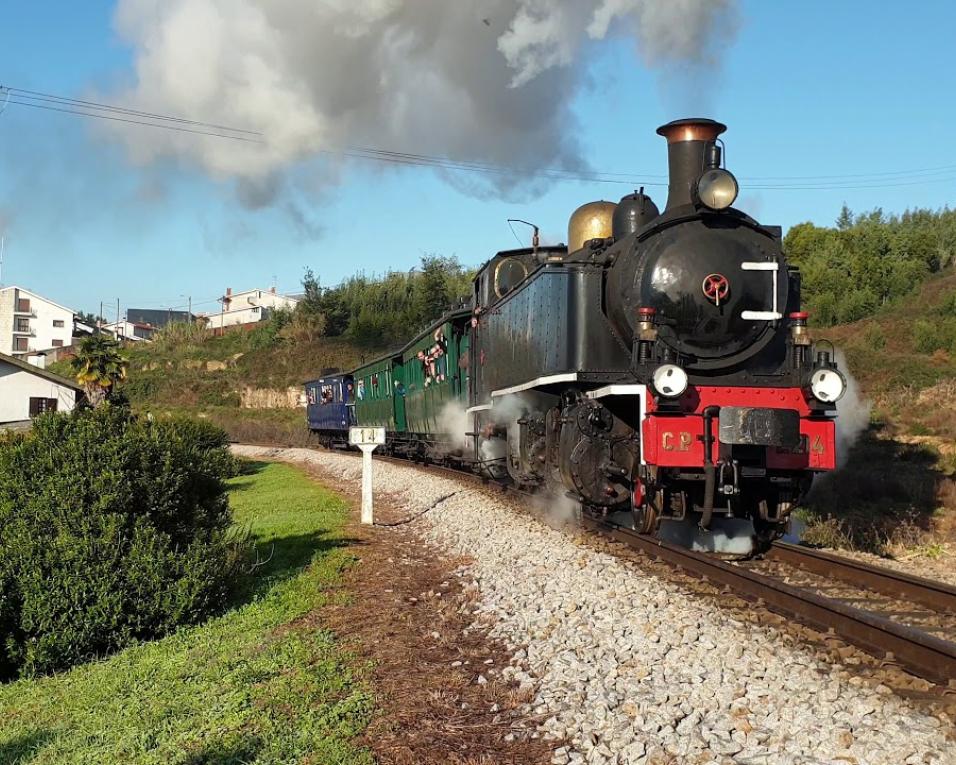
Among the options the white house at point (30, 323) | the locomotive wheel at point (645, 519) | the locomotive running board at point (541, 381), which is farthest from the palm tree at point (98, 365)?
the white house at point (30, 323)

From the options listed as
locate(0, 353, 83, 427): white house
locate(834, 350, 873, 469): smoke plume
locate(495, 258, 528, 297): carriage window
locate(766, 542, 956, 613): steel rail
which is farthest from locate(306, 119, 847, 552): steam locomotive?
locate(0, 353, 83, 427): white house

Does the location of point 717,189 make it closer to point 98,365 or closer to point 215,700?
point 215,700

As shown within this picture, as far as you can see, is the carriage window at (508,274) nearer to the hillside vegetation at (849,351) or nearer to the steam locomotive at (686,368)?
the steam locomotive at (686,368)

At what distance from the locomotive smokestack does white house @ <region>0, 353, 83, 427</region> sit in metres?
33.6

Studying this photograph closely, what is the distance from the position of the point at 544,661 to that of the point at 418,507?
840cm

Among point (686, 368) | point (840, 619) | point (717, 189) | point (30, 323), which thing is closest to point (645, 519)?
point (686, 368)

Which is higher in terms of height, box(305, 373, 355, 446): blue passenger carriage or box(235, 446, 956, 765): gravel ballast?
box(305, 373, 355, 446): blue passenger carriage

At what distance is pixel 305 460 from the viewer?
28.3 m

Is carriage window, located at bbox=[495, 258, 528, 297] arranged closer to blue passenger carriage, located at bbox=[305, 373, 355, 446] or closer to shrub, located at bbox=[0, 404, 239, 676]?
shrub, located at bbox=[0, 404, 239, 676]

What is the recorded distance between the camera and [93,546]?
6.69 metres

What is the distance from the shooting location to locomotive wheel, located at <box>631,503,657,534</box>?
819cm

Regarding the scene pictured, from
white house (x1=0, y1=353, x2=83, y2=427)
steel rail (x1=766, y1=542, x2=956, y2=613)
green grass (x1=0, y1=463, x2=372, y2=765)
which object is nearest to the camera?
green grass (x1=0, y1=463, x2=372, y2=765)

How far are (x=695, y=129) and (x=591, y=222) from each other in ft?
8.05

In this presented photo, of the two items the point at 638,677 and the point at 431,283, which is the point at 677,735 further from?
the point at 431,283
